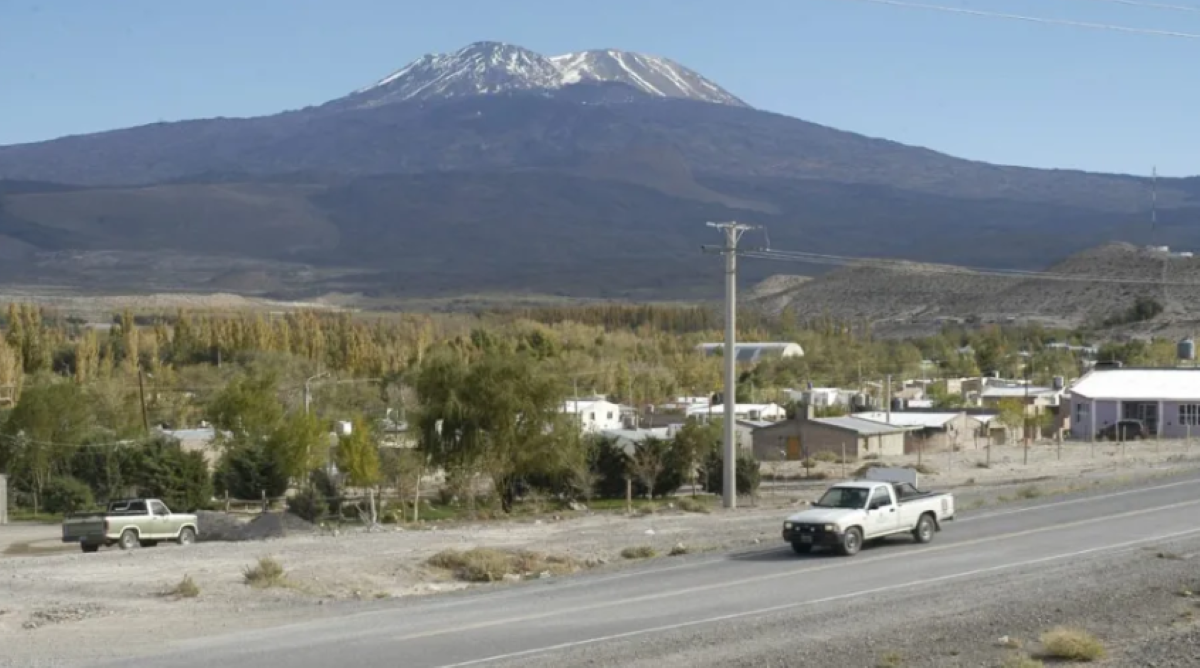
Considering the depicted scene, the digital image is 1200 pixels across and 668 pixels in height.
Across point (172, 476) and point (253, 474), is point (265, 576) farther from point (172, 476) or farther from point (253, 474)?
point (253, 474)

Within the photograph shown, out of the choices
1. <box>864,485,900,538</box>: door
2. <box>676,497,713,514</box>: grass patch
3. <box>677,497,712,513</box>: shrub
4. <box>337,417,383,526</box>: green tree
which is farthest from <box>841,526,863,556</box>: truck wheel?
<box>337,417,383,526</box>: green tree

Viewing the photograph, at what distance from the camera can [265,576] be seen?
29969 mm

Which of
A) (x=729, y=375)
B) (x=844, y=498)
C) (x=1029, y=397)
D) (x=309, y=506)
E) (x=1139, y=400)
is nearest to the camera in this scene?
(x=844, y=498)

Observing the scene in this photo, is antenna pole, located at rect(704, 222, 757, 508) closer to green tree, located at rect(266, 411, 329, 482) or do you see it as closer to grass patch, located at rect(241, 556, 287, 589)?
grass patch, located at rect(241, 556, 287, 589)

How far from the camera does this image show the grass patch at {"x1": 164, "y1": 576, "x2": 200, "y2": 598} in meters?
28.5

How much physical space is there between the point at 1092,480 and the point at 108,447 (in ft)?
119

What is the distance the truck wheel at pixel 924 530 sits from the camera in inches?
1302

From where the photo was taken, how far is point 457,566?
3262 centimetres

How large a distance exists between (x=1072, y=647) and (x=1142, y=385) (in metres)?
64.5

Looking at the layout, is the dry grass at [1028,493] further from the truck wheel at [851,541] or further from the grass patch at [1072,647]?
the grass patch at [1072,647]

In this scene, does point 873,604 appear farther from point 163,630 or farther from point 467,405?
point 467,405

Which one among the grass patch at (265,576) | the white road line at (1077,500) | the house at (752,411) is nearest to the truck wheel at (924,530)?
the white road line at (1077,500)

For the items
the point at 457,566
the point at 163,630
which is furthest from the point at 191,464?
the point at 163,630

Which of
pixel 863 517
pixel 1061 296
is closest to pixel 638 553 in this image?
pixel 863 517
